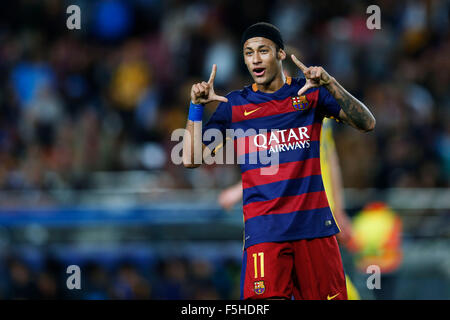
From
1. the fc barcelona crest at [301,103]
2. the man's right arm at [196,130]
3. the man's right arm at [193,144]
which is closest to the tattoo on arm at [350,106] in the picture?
the fc barcelona crest at [301,103]

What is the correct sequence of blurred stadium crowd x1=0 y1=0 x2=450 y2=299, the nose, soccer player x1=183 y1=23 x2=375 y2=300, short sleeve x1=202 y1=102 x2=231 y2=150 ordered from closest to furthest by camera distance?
soccer player x1=183 y1=23 x2=375 y2=300 < the nose < short sleeve x1=202 y1=102 x2=231 y2=150 < blurred stadium crowd x1=0 y1=0 x2=450 y2=299

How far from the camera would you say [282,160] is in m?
5.19

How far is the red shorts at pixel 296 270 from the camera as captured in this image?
5.08 m

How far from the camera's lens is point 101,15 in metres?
13.3

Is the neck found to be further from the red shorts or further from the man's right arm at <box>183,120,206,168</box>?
the red shorts

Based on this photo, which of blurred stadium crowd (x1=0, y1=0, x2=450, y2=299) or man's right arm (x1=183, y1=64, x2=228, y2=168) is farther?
blurred stadium crowd (x1=0, y1=0, x2=450, y2=299)

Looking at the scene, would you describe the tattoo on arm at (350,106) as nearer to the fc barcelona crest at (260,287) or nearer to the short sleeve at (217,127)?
the short sleeve at (217,127)

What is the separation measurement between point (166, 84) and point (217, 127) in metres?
6.80

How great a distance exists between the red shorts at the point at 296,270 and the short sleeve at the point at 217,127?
2.53 feet

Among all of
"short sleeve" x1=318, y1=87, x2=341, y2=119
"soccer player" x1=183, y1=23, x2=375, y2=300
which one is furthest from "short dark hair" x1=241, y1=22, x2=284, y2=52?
"short sleeve" x1=318, y1=87, x2=341, y2=119

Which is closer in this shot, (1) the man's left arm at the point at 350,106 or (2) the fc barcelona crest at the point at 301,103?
(1) the man's left arm at the point at 350,106

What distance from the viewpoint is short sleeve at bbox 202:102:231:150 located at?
17.5 feet

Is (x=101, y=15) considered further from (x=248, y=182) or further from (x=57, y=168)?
(x=248, y=182)

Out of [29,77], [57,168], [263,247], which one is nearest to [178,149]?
[57,168]
